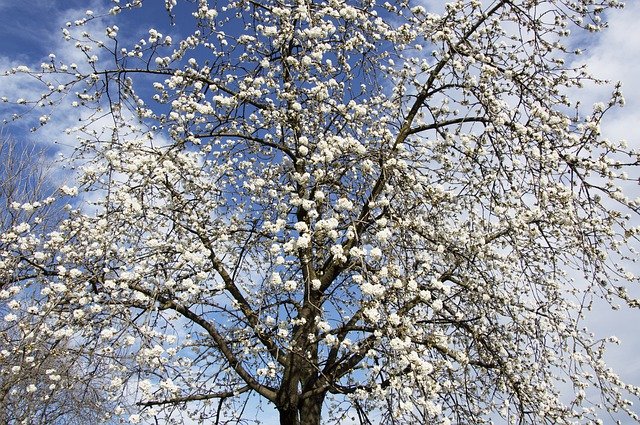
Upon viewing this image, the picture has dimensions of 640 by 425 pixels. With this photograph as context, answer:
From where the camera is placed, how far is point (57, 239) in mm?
5578

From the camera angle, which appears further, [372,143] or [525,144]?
[372,143]

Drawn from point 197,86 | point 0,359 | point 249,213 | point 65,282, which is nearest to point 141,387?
point 65,282

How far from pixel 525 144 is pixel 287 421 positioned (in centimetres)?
368

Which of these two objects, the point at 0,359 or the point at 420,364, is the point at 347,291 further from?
the point at 0,359

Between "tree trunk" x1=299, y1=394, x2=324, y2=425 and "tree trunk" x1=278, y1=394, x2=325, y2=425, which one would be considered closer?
"tree trunk" x1=278, y1=394, x2=325, y2=425

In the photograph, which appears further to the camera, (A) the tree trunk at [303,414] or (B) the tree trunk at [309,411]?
(B) the tree trunk at [309,411]

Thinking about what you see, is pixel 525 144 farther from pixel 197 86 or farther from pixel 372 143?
pixel 197 86

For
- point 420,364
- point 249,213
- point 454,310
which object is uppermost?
point 249,213

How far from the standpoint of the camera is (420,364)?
3.83 m

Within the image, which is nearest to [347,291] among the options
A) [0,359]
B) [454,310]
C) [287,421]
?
[454,310]

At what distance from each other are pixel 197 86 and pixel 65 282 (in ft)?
8.34

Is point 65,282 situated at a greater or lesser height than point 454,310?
lesser

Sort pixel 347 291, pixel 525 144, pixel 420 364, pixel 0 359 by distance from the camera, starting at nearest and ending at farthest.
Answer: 1. pixel 420 364
2. pixel 525 144
3. pixel 0 359
4. pixel 347 291

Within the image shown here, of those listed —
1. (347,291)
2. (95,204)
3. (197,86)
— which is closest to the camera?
(197,86)
